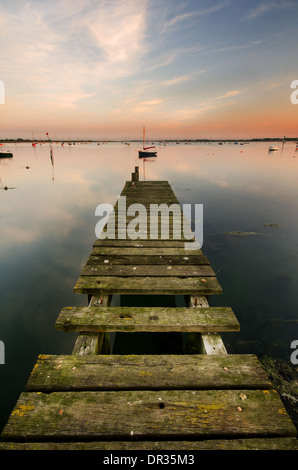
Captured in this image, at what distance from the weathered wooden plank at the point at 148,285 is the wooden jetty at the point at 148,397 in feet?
1.44

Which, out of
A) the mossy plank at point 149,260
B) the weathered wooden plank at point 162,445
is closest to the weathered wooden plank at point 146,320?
the weathered wooden plank at point 162,445

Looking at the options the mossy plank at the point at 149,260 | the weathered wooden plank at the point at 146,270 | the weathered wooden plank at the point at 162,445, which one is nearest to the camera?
the weathered wooden plank at the point at 162,445

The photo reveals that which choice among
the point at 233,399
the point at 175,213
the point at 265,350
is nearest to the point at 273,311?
the point at 265,350

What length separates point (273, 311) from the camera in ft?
20.7

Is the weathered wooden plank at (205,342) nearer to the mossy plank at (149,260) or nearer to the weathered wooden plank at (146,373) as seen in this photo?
the weathered wooden plank at (146,373)

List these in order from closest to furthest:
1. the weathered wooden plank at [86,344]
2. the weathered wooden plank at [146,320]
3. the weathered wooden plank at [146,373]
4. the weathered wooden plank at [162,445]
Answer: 1. the weathered wooden plank at [162,445]
2. the weathered wooden plank at [146,373]
3. the weathered wooden plank at [86,344]
4. the weathered wooden plank at [146,320]

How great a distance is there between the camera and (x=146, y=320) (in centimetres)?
303

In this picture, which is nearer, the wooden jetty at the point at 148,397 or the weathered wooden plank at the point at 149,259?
the wooden jetty at the point at 148,397

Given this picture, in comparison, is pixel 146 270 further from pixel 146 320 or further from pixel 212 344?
pixel 212 344

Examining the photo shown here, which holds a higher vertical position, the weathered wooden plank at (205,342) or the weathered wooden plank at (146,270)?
the weathered wooden plank at (146,270)

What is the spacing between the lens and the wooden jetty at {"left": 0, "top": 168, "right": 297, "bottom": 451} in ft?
5.90

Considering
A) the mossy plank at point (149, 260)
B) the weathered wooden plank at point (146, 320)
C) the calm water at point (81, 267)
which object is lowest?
the calm water at point (81, 267)

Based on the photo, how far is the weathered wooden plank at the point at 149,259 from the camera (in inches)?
182
